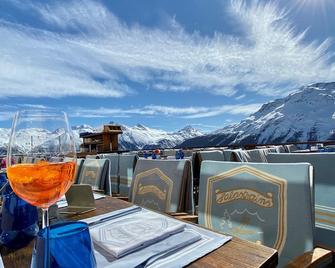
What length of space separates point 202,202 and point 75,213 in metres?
0.57

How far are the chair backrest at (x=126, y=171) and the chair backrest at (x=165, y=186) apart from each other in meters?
0.99

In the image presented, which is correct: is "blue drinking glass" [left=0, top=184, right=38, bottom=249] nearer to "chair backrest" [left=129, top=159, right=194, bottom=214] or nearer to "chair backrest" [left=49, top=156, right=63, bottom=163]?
"chair backrest" [left=49, top=156, right=63, bottom=163]

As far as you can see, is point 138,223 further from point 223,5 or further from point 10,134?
point 223,5

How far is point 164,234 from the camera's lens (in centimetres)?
64

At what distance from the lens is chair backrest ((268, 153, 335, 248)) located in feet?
3.85

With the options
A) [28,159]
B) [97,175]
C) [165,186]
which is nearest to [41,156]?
[28,159]

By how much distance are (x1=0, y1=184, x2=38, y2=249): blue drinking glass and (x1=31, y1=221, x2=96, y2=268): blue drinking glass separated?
0.34 meters

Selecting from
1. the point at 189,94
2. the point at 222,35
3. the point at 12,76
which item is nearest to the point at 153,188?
the point at 12,76

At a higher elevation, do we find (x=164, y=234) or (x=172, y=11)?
(x=172, y=11)

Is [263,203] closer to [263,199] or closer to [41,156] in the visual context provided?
[263,199]

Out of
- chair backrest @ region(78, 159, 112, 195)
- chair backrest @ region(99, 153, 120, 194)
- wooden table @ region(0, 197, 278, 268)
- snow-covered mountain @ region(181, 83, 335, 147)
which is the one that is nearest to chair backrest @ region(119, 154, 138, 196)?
chair backrest @ region(99, 153, 120, 194)

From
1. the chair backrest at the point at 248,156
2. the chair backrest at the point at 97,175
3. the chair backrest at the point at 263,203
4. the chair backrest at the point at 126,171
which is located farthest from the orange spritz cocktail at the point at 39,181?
the chair backrest at the point at 248,156

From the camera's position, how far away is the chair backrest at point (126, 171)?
267 cm

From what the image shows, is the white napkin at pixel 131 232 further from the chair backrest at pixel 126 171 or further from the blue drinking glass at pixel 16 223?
the chair backrest at pixel 126 171
